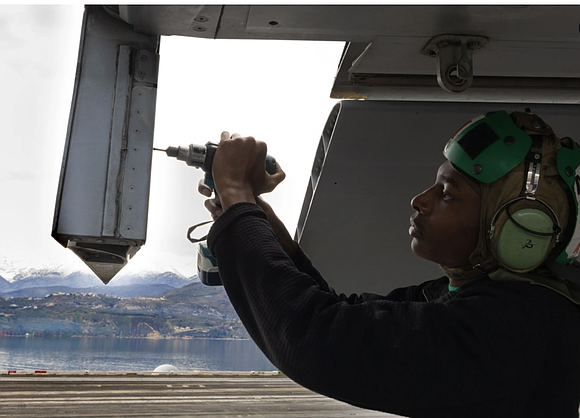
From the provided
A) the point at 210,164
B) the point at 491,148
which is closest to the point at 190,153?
the point at 210,164

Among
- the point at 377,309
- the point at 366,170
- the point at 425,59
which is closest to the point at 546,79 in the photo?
the point at 425,59

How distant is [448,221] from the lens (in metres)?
1.22

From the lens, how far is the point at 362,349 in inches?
38.1

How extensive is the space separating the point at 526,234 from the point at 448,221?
0.61 feet

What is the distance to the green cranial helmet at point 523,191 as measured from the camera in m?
1.08

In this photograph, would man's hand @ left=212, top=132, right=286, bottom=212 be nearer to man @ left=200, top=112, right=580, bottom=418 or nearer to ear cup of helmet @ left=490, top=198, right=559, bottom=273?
man @ left=200, top=112, right=580, bottom=418

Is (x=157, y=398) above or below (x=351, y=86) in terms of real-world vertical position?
below

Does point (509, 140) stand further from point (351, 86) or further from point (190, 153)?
point (190, 153)

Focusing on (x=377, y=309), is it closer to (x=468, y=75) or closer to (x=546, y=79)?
(x=468, y=75)

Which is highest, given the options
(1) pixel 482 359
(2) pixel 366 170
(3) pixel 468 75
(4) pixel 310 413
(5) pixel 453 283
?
(3) pixel 468 75

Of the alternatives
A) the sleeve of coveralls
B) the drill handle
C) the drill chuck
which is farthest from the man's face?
the drill chuck

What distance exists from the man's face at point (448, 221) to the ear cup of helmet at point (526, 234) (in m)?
0.10

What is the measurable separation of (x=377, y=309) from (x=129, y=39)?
Answer: 866 millimetres

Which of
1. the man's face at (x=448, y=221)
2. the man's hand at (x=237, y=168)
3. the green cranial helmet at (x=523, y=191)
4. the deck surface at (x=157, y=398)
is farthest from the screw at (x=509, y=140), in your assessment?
the deck surface at (x=157, y=398)
